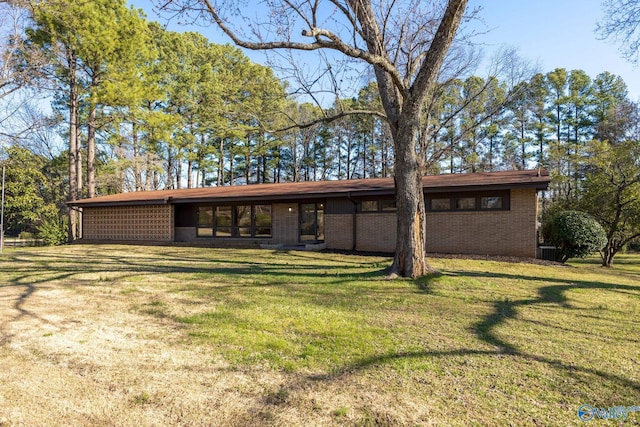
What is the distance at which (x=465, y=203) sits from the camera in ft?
42.0

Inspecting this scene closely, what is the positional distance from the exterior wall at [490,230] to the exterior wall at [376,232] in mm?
1366

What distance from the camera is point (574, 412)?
2588 mm

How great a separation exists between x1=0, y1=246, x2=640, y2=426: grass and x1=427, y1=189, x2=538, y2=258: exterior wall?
186 inches

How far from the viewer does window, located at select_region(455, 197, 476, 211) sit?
12.7 metres

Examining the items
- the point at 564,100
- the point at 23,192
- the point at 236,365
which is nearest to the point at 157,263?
the point at 236,365

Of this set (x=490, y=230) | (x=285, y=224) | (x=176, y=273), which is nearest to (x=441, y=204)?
(x=490, y=230)

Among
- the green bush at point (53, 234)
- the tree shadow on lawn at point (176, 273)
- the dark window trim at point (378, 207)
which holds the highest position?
the dark window trim at point (378, 207)

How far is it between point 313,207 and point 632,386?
43.6ft

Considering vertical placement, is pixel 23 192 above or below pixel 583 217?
above

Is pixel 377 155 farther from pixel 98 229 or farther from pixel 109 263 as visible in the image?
pixel 109 263

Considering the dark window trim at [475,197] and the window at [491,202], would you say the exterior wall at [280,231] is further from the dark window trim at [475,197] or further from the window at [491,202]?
the window at [491,202]

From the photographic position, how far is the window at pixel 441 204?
42.9ft

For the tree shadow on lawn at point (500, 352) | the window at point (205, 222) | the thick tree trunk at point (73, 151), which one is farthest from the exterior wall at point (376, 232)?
the thick tree trunk at point (73, 151)

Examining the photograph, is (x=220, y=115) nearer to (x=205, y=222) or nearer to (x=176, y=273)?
(x=205, y=222)
